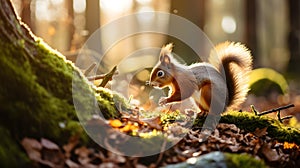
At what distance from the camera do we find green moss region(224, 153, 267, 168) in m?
3.05

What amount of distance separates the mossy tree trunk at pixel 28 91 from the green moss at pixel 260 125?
1354 millimetres

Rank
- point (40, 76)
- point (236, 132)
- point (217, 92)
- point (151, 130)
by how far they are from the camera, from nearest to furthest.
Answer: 1. point (40, 76)
2. point (151, 130)
3. point (236, 132)
4. point (217, 92)

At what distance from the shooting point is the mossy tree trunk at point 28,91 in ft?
9.66

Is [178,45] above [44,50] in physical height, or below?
above

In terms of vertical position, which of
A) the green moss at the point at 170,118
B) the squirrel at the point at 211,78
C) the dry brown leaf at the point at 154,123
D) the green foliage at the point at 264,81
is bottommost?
the dry brown leaf at the point at 154,123

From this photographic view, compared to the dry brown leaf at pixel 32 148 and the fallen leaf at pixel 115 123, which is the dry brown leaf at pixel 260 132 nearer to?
the fallen leaf at pixel 115 123

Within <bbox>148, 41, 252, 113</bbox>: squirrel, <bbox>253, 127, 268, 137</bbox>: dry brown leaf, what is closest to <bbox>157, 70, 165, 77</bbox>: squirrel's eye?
<bbox>148, 41, 252, 113</bbox>: squirrel

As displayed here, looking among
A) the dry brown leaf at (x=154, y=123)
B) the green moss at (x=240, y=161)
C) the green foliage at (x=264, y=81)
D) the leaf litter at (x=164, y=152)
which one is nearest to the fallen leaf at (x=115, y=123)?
the leaf litter at (x=164, y=152)

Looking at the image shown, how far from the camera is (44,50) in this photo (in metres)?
3.72

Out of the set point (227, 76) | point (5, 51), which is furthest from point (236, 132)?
point (5, 51)

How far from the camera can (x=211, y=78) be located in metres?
4.52

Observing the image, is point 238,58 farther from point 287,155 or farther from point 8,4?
point 8,4

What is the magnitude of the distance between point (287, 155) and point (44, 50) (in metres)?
2.09

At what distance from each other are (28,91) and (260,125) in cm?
218
